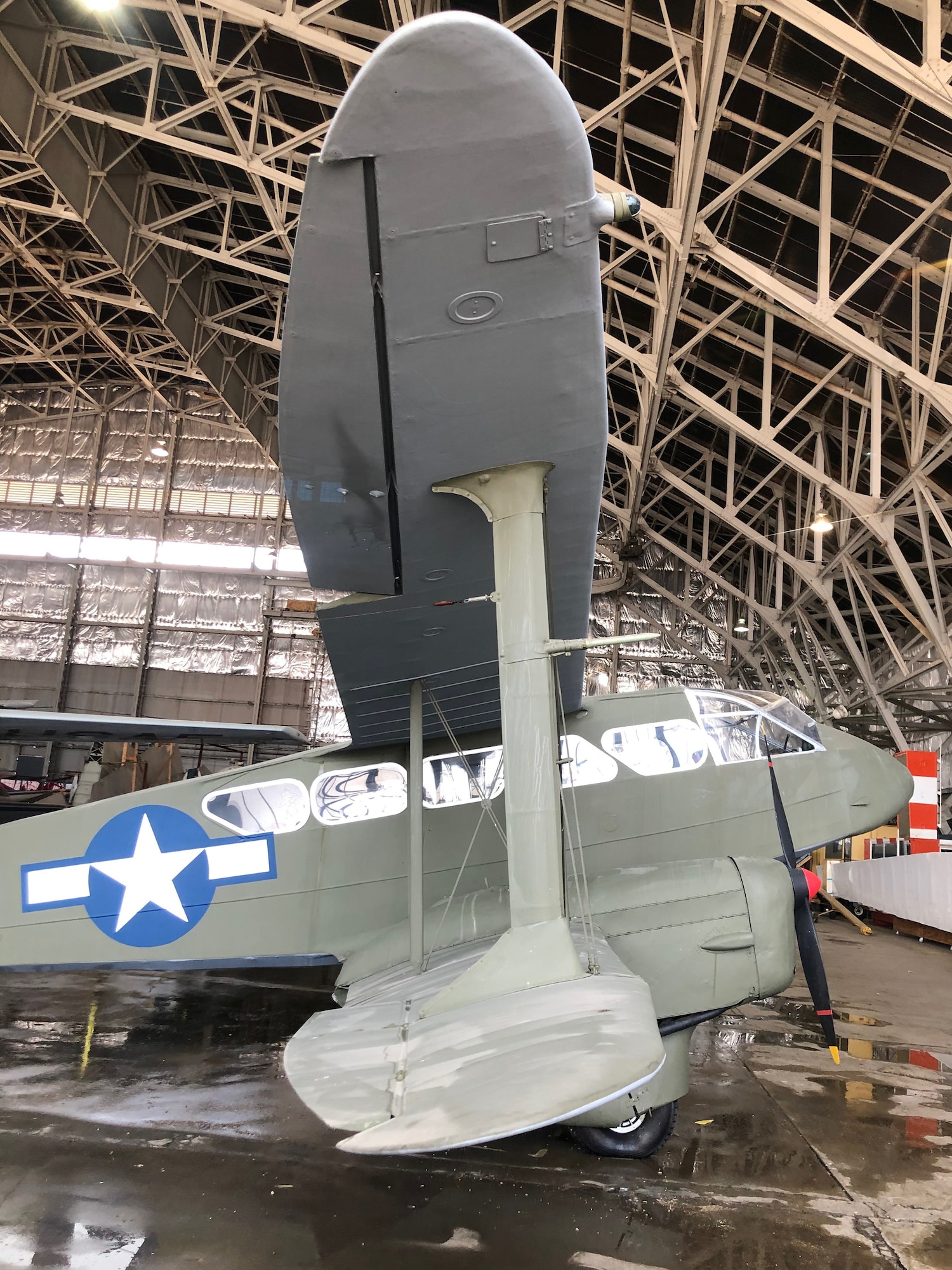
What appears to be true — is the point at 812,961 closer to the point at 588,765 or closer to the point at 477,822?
the point at 588,765

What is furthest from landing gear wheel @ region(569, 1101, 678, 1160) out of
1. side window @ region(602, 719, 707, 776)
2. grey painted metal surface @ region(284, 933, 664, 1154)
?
side window @ region(602, 719, 707, 776)

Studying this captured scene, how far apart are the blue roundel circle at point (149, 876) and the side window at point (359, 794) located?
42.6 inches

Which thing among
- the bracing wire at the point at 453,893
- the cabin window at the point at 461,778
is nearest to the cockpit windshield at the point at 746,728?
the cabin window at the point at 461,778

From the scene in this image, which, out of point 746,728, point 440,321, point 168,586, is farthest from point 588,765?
point 168,586

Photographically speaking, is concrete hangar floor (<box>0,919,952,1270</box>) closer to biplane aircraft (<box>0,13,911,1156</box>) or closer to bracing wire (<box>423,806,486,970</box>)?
biplane aircraft (<box>0,13,911,1156</box>)

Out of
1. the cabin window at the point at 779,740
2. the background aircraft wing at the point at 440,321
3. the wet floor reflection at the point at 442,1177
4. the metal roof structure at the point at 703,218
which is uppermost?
the metal roof structure at the point at 703,218

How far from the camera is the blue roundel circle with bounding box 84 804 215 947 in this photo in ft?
22.6

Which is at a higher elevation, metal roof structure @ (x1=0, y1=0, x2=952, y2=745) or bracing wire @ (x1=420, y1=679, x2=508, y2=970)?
metal roof structure @ (x1=0, y1=0, x2=952, y2=745)

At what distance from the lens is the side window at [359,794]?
7223mm

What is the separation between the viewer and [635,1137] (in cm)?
507

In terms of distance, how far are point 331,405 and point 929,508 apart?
1479cm

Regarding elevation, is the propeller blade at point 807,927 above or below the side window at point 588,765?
below

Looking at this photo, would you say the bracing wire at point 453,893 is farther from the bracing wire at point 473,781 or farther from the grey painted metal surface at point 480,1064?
the grey painted metal surface at point 480,1064

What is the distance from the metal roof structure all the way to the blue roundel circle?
9.55m
